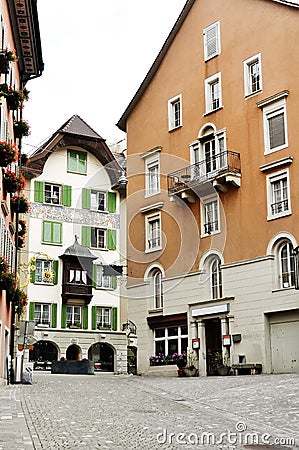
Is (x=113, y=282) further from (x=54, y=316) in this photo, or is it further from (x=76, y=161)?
(x=76, y=161)

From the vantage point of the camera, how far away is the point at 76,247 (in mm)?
54156

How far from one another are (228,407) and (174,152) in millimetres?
21363

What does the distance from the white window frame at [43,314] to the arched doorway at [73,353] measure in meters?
2.79

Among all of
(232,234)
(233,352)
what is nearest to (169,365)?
(233,352)

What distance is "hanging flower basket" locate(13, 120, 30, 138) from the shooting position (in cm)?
2962

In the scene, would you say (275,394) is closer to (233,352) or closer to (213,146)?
(233,352)

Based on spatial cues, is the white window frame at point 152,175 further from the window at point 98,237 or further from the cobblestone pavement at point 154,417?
the window at point 98,237

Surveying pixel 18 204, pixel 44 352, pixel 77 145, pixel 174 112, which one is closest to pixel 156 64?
pixel 174 112

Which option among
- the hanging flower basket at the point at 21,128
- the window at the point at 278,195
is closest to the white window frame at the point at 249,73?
the window at the point at 278,195

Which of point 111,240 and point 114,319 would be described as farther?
point 111,240

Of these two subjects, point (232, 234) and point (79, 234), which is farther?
point (79, 234)

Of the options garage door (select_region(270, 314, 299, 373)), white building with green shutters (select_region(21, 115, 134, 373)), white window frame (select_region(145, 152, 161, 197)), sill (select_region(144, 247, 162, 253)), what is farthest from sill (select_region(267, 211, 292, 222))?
white building with green shutters (select_region(21, 115, 134, 373))

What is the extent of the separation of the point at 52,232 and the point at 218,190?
21750mm

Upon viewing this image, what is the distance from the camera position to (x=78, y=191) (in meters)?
55.0
